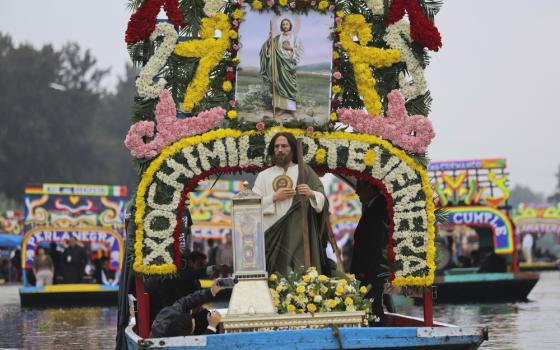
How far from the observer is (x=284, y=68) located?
10875 mm

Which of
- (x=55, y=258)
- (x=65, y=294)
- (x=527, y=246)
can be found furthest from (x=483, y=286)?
(x=527, y=246)

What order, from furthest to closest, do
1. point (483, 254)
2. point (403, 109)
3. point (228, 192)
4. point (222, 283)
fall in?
point (228, 192) → point (483, 254) → point (403, 109) → point (222, 283)

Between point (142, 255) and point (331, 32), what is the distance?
271 cm

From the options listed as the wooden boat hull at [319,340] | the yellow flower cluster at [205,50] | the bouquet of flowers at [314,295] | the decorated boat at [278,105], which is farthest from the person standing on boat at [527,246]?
the wooden boat hull at [319,340]

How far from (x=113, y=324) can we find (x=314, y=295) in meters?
11.3

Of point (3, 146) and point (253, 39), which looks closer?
point (253, 39)

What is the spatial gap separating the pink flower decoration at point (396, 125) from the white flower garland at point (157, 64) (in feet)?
5.45

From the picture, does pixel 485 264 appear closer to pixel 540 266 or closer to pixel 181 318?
pixel 181 318

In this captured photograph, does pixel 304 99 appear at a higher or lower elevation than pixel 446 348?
higher

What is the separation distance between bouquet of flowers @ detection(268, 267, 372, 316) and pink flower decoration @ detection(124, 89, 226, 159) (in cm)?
161

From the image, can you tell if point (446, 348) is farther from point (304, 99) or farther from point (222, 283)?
point (304, 99)

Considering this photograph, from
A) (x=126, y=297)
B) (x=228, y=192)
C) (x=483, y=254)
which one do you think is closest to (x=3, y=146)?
(x=228, y=192)

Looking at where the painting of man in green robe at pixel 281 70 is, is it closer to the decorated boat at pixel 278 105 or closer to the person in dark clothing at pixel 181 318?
the decorated boat at pixel 278 105

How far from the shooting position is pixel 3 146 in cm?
7362
